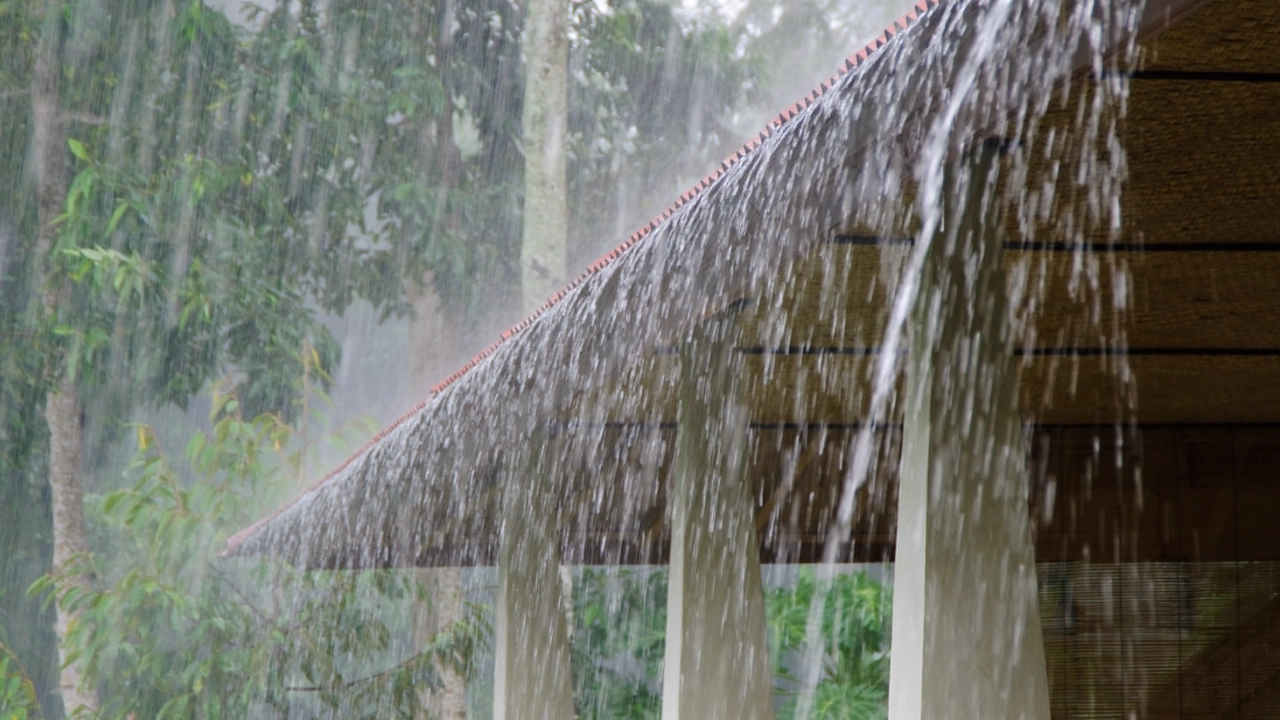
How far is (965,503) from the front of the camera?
200 centimetres

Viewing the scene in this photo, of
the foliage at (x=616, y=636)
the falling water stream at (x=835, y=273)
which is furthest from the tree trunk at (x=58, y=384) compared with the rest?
Result: the falling water stream at (x=835, y=273)

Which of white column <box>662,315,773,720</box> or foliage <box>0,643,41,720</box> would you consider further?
foliage <box>0,643,41,720</box>

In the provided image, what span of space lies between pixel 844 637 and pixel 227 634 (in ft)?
15.0

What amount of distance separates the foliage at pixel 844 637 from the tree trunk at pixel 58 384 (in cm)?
654

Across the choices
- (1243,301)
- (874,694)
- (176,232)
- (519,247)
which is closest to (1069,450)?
(1243,301)

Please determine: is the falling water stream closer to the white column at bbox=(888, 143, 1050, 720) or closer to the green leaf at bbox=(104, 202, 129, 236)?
the white column at bbox=(888, 143, 1050, 720)

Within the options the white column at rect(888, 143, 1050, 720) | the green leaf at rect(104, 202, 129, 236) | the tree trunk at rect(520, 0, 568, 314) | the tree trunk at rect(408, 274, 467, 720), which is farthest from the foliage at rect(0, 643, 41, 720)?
the white column at rect(888, 143, 1050, 720)

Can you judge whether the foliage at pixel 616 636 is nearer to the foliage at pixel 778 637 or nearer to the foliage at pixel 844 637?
the foliage at pixel 778 637

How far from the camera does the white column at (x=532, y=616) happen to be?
4.77 metres

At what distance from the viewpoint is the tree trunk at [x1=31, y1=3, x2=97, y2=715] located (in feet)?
44.8

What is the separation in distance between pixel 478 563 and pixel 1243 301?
521 cm

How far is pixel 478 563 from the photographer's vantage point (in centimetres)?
759

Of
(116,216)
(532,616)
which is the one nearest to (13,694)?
(116,216)

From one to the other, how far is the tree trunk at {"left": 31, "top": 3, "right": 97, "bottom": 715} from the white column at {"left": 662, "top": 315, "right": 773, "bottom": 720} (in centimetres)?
1116
